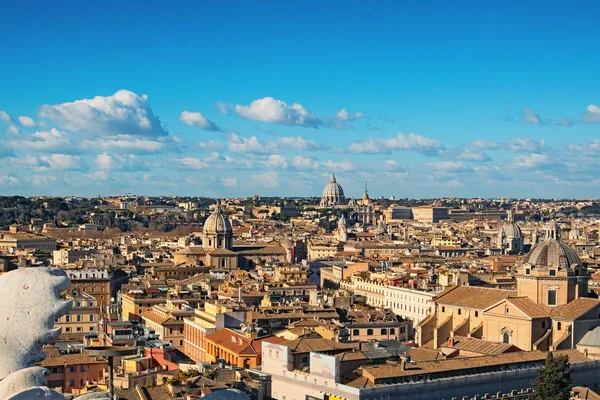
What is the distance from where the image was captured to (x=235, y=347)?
33000 mm

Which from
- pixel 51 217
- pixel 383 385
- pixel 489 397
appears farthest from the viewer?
pixel 51 217

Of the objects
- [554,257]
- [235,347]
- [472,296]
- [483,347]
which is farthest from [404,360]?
[472,296]

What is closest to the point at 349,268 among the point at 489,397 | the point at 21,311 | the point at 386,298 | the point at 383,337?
the point at 386,298

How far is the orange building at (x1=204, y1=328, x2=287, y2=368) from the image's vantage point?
31.6 m

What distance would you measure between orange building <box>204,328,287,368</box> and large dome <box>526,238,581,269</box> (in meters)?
12.0

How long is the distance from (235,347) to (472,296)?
40.5 ft

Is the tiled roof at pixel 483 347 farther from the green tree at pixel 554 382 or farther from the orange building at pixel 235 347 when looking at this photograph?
the orange building at pixel 235 347

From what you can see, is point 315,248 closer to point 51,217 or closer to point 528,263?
point 528,263

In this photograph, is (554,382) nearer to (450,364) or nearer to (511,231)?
(450,364)

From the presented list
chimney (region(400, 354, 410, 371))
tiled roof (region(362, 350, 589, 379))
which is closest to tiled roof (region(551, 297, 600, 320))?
tiled roof (region(362, 350, 589, 379))

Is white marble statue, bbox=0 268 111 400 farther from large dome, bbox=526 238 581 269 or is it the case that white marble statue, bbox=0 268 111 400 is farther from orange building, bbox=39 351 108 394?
large dome, bbox=526 238 581 269

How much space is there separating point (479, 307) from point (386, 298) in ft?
53.1

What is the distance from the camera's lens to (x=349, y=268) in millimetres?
70625

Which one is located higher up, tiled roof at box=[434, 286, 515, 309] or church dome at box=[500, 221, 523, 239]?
church dome at box=[500, 221, 523, 239]
